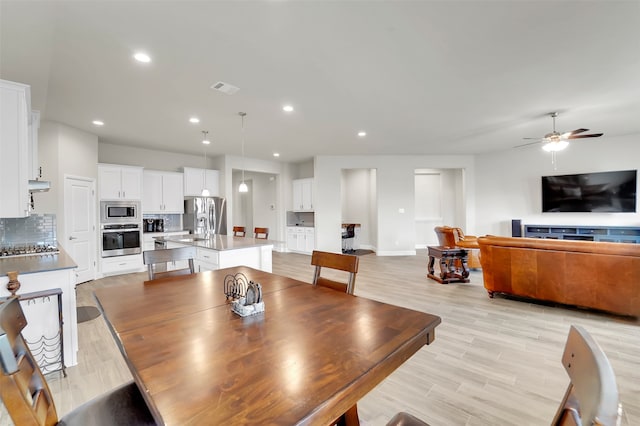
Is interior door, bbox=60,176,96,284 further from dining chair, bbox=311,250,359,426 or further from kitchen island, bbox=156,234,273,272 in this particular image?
dining chair, bbox=311,250,359,426

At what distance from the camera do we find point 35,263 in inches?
93.7

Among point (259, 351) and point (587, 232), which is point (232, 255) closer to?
point (259, 351)

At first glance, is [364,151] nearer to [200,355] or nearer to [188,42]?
[188,42]

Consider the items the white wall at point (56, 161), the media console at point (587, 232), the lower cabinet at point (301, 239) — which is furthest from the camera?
the lower cabinet at point (301, 239)

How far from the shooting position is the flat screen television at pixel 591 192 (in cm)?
595

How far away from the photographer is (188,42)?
8.00 ft

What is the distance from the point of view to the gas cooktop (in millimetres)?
2758

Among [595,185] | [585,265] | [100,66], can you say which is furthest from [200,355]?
[595,185]

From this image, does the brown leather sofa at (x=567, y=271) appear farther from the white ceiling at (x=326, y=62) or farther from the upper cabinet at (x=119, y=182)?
the upper cabinet at (x=119, y=182)

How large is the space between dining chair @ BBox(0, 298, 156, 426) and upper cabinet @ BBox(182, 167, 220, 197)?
19.4ft

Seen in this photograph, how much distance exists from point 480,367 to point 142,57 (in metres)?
3.95

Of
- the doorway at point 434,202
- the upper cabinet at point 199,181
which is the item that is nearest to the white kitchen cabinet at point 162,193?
Result: the upper cabinet at point 199,181

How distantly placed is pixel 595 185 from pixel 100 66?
8.81m

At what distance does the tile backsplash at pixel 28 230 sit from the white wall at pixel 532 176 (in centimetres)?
840
